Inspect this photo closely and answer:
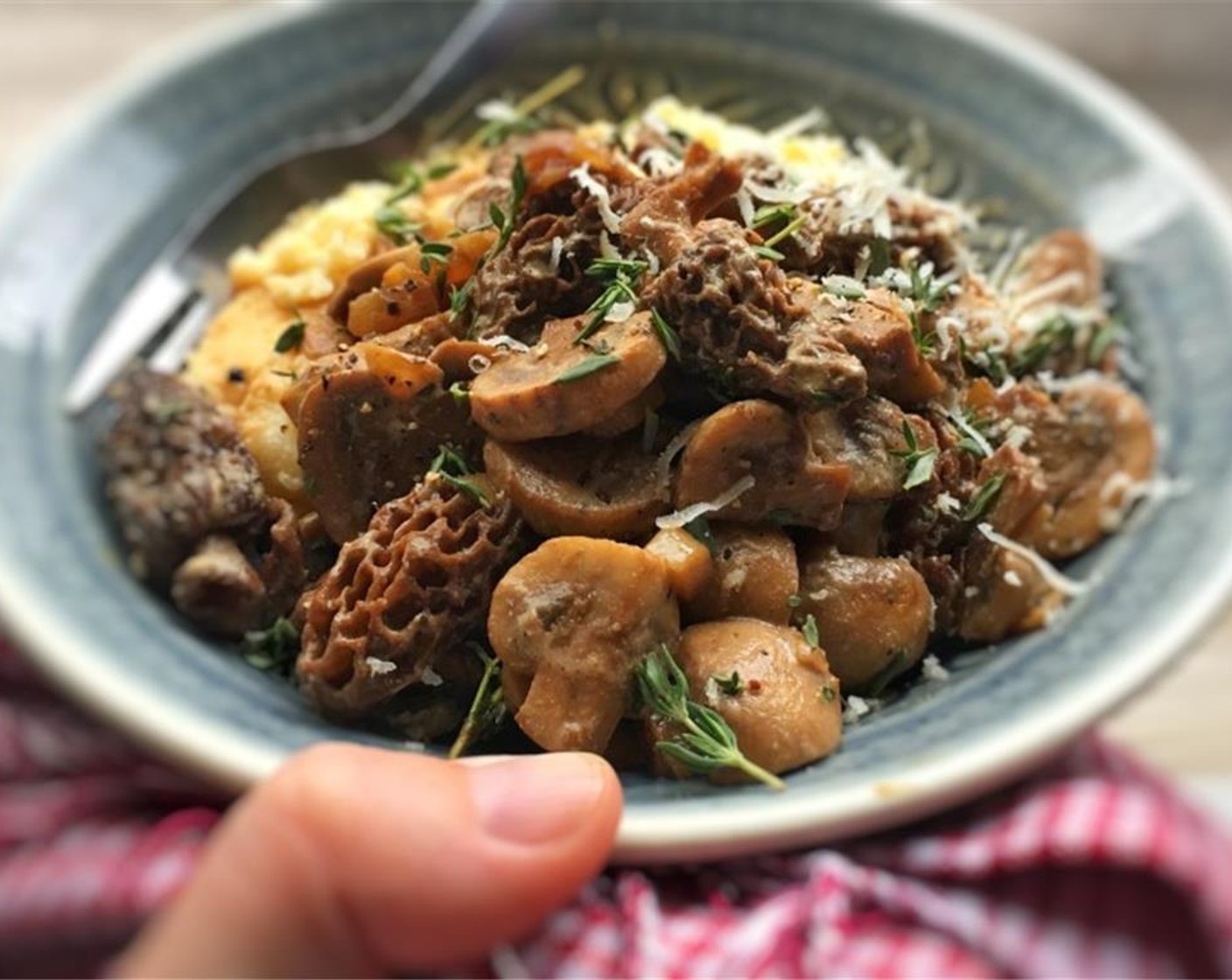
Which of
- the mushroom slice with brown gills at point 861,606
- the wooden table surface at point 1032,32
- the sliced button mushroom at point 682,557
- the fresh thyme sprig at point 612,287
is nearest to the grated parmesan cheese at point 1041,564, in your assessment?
the mushroom slice with brown gills at point 861,606

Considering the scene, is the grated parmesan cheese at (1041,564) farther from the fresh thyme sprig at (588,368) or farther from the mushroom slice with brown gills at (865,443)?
the fresh thyme sprig at (588,368)

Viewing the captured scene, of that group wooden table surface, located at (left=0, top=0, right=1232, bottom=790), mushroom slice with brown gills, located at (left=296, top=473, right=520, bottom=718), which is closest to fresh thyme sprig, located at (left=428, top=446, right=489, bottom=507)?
mushroom slice with brown gills, located at (left=296, top=473, right=520, bottom=718)

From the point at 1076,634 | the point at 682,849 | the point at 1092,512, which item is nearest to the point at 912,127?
the point at 1092,512

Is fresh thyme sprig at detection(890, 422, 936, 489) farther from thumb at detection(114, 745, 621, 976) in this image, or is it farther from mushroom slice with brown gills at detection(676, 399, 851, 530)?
thumb at detection(114, 745, 621, 976)

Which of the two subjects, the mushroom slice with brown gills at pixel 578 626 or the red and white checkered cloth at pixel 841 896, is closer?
the mushroom slice with brown gills at pixel 578 626

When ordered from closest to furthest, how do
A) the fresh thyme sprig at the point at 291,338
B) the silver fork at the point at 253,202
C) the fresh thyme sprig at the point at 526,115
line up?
the fresh thyme sprig at the point at 291,338 < the silver fork at the point at 253,202 < the fresh thyme sprig at the point at 526,115

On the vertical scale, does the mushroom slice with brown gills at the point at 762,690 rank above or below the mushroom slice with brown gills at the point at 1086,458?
below
